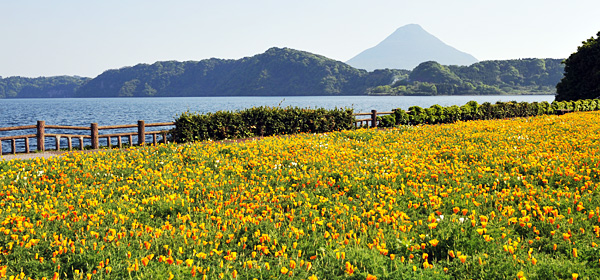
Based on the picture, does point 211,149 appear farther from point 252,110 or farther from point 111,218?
point 252,110

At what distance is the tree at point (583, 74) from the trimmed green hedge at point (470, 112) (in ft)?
35.8

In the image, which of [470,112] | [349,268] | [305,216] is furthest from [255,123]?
[470,112]

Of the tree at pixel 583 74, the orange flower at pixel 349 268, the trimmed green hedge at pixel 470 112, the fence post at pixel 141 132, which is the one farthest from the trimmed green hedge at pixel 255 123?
the tree at pixel 583 74

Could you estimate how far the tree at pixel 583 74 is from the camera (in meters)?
48.4

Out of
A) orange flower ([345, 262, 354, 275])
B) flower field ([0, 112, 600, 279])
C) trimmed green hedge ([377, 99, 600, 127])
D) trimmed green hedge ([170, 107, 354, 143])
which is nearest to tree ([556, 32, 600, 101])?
trimmed green hedge ([377, 99, 600, 127])

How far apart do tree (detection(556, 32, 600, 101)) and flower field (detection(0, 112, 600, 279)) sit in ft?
151

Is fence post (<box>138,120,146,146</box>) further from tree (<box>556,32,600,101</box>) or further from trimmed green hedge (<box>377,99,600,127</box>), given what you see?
tree (<box>556,32,600,101</box>)

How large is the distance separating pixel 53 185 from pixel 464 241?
26.4ft

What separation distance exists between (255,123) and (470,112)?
18104 mm

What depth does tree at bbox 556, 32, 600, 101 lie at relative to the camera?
48.4 meters

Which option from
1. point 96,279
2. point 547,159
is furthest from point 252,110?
point 96,279

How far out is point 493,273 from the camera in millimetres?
4625

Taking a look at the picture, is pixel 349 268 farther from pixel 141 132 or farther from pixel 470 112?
pixel 470 112

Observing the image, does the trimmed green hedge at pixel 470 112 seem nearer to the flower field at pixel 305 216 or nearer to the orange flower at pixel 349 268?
the flower field at pixel 305 216
